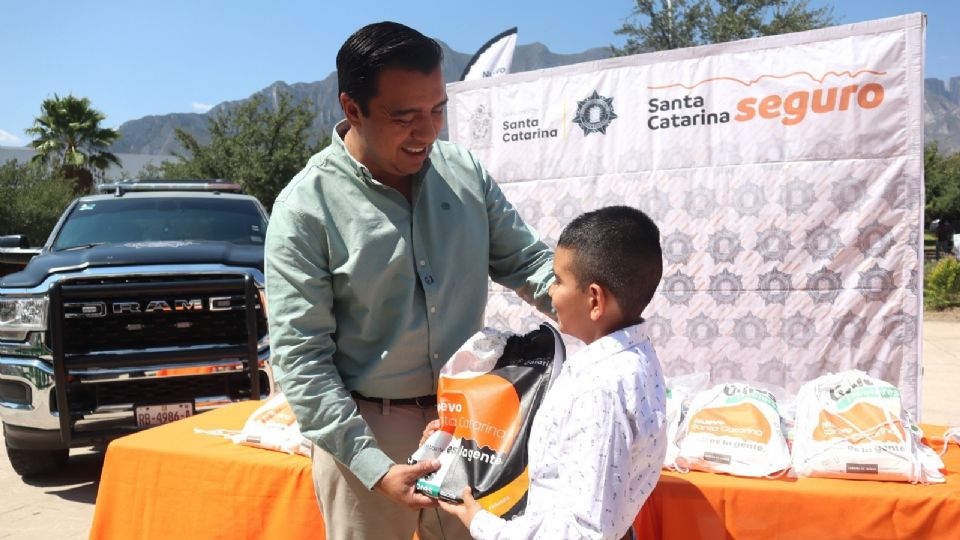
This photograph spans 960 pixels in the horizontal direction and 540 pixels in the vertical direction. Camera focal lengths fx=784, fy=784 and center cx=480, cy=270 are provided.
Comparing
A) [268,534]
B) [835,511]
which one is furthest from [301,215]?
[835,511]

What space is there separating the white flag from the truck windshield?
7.92ft

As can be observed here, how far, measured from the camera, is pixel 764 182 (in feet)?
15.3

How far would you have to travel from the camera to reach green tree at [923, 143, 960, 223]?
1437 inches

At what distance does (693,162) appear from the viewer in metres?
4.86

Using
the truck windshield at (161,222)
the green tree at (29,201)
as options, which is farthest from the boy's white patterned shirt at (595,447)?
the green tree at (29,201)

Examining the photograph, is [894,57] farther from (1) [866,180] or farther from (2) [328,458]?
(2) [328,458]

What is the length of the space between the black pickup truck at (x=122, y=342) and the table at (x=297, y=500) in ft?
3.96

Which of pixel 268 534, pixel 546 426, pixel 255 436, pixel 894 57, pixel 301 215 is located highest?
pixel 894 57

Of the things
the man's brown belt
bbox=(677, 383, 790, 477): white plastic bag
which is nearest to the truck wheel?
the man's brown belt

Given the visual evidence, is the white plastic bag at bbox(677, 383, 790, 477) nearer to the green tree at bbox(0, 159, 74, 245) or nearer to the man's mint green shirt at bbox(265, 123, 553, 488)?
the man's mint green shirt at bbox(265, 123, 553, 488)

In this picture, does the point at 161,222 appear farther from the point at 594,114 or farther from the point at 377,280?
the point at 377,280

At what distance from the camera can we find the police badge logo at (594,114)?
16.7 ft

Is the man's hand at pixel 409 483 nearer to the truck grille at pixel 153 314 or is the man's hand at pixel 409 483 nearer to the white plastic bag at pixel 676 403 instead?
the white plastic bag at pixel 676 403

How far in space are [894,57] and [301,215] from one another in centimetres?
366
